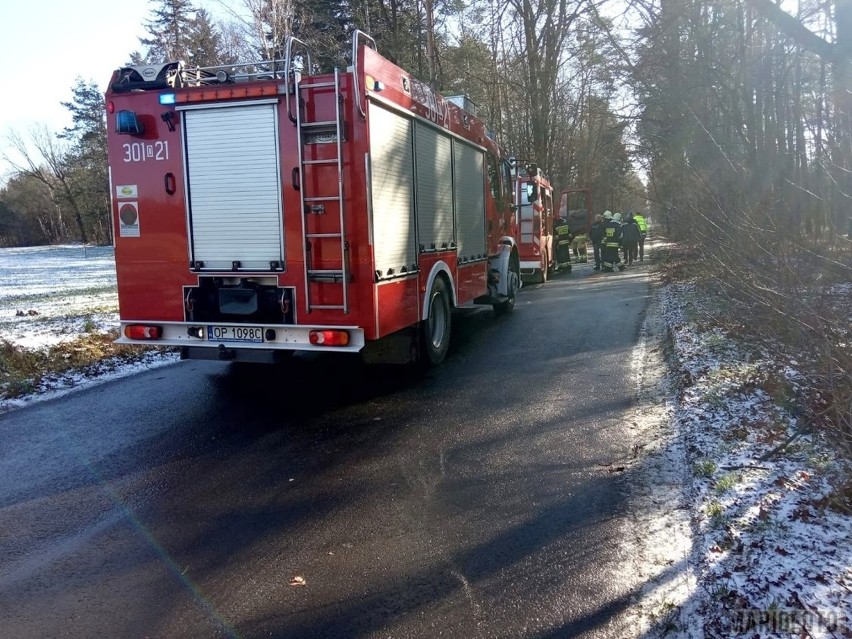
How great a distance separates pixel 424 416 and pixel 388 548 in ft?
8.78

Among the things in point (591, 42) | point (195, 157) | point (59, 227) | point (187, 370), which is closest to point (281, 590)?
point (195, 157)

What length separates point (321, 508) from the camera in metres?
4.55

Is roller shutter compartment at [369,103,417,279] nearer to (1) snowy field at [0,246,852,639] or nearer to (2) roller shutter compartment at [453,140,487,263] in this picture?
(2) roller shutter compartment at [453,140,487,263]

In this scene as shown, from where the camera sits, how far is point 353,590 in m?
3.53

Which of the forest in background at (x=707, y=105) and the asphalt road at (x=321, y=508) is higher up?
the forest in background at (x=707, y=105)

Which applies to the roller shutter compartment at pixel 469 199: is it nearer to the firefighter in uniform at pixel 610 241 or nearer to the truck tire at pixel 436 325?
the truck tire at pixel 436 325

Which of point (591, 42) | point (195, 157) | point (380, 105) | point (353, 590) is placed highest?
point (591, 42)

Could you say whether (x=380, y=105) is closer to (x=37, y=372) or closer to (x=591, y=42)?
(x=37, y=372)

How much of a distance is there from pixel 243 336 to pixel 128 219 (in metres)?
1.71

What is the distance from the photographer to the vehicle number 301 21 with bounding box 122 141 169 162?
22.3 feet

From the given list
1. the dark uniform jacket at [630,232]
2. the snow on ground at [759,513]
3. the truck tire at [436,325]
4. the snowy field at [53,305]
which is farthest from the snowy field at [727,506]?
the dark uniform jacket at [630,232]

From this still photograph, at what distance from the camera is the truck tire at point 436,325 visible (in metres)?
8.50

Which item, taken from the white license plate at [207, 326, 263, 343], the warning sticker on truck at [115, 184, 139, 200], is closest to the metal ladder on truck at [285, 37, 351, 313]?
the white license plate at [207, 326, 263, 343]

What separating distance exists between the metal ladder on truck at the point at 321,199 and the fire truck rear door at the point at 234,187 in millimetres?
270
